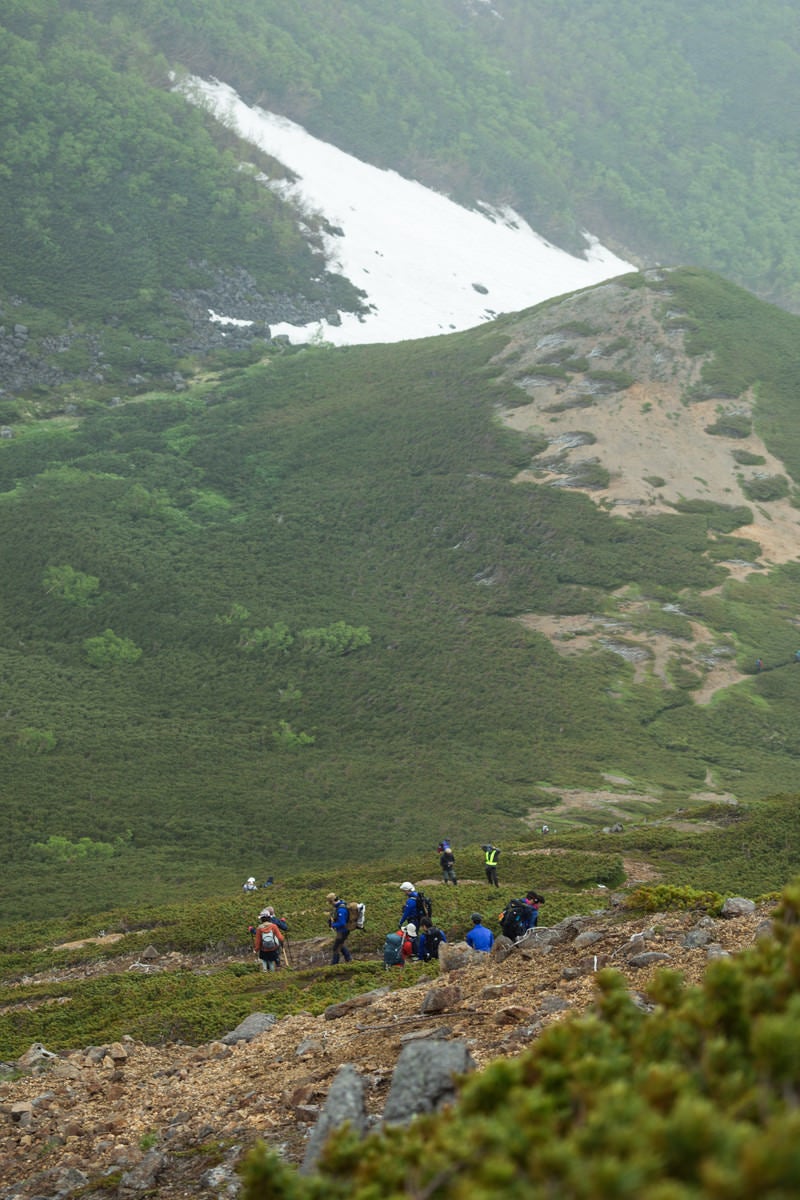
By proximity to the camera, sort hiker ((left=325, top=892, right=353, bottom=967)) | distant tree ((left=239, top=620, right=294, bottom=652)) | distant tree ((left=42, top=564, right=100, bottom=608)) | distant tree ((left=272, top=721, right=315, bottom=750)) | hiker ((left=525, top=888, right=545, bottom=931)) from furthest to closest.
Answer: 1. distant tree ((left=42, top=564, right=100, bottom=608))
2. distant tree ((left=239, top=620, right=294, bottom=652))
3. distant tree ((left=272, top=721, right=315, bottom=750))
4. hiker ((left=325, top=892, right=353, bottom=967))
5. hiker ((left=525, top=888, right=545, bottom=931))

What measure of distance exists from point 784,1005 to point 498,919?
1786 cm

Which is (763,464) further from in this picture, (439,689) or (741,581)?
(439,689)

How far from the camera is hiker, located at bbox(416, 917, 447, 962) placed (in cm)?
2003

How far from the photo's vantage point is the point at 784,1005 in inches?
208

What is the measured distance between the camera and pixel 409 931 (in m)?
20.6

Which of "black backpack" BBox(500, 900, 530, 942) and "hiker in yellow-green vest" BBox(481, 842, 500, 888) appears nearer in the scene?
"black backpack" BBox(500, 900, 530, 942)

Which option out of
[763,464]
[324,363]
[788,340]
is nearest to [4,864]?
[763,464]

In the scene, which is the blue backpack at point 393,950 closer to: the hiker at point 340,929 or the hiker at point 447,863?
the hiker at point 340,929

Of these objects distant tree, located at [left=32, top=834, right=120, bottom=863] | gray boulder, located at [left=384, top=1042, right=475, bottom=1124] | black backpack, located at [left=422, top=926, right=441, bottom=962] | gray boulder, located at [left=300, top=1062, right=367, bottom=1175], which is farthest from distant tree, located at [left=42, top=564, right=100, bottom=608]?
gray boulder, located at [left=384, top=1042, right=475, bottom=1124]

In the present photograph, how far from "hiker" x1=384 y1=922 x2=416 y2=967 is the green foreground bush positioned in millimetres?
14720

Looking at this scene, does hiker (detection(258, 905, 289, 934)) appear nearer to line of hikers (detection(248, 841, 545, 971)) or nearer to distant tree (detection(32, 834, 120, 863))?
line of hikers (detection(248, 841, 545, 971))

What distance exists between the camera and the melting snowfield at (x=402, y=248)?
113875 millimetres

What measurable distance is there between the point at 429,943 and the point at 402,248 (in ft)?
375

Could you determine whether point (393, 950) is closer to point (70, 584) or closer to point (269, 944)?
point (269, 944)
